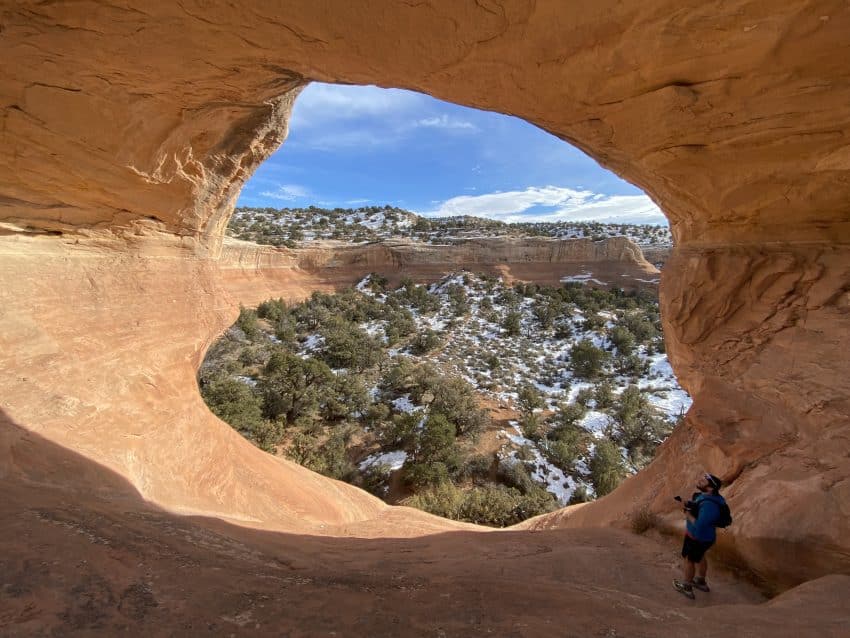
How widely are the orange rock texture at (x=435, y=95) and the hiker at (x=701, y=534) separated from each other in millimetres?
287

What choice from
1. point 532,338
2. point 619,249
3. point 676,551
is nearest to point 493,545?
point 676,551

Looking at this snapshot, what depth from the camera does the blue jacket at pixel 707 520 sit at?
3.46m

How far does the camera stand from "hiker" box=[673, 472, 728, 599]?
3.46 metres

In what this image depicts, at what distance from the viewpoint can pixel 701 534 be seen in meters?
3.46

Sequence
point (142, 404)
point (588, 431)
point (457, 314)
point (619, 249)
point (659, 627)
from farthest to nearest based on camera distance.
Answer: point (619, 249) < point (457, 314) < point (588, 431) < point (142, 404) < point (659, 627)

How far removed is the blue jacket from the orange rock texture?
17.0 inches

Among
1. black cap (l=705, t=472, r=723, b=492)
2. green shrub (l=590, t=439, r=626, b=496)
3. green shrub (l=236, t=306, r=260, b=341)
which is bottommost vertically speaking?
green shrub (l=590, t=439, r=626, b=496)

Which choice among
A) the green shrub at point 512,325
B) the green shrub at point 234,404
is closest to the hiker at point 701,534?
the green shrub at point 234,404

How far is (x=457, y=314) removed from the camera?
26156mm

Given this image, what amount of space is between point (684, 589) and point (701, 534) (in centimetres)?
52

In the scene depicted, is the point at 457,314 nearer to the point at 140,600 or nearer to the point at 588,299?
the point at 588,299

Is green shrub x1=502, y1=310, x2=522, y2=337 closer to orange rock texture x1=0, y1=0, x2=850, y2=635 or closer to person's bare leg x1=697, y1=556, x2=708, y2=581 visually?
orange rock texture x1=0, y1=0, x2=850, y2=635

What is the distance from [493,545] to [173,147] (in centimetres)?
674

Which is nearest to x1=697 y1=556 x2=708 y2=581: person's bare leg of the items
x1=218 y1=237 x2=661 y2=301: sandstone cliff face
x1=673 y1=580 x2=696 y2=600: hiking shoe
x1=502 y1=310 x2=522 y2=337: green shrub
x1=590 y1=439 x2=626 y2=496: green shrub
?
x1=673 y1=580 x2=696 y2=600: hiking shoe
